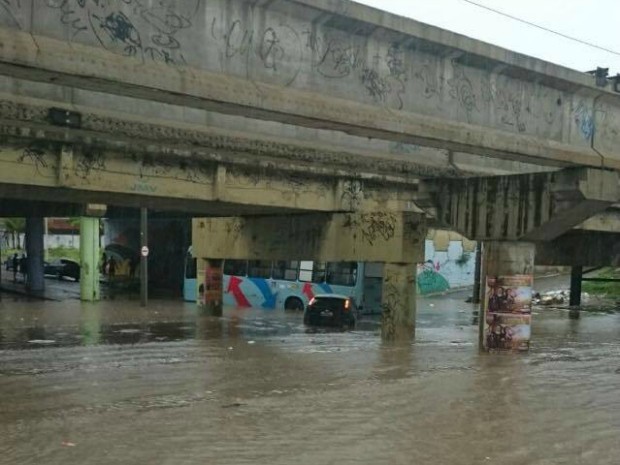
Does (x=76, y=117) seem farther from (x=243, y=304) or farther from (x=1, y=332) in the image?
(x=243, y=304)

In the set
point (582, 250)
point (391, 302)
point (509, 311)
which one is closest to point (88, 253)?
point (391, 302)

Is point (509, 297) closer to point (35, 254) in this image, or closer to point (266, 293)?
point (266, 293)

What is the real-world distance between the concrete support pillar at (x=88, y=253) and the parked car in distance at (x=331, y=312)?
1213 cm

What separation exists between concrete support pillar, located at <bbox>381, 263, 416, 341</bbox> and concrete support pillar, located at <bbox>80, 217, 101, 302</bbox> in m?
16.9

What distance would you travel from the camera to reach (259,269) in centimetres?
3325

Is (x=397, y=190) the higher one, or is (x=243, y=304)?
(x=397, y=190)

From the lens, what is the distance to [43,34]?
27.8ft

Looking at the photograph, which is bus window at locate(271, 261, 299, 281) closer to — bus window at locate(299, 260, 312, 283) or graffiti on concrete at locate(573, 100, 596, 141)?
bus window at locate(299, 260, 312, 283)

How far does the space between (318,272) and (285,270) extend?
6.51 ft

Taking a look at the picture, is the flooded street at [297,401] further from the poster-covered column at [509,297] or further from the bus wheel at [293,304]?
the bus wheel at [293,304]

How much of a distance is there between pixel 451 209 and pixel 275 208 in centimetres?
504

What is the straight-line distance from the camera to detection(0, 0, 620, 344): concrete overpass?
9.00m

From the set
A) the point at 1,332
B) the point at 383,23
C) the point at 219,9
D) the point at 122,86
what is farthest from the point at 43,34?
the point at 1,332

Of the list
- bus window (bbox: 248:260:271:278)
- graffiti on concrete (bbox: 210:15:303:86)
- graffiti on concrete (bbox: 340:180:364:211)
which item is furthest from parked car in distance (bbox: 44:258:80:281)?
graffiti on concrete (bbox: 210:15:303:86)
